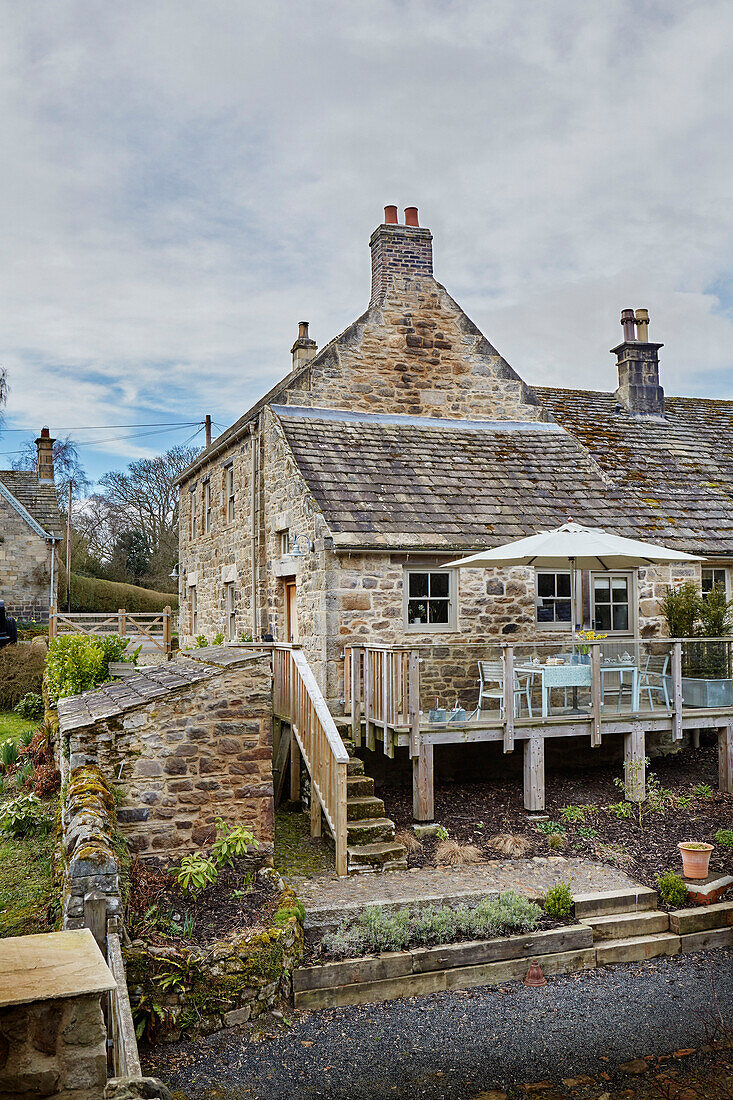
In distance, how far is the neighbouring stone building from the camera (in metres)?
12.2

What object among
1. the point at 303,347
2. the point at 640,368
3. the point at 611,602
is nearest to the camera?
the point at 611,602

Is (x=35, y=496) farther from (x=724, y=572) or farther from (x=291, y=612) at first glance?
(x=724, y=572)

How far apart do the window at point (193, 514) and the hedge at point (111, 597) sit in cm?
1454

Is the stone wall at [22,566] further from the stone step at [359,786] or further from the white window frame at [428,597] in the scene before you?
the stone step at [359,786]

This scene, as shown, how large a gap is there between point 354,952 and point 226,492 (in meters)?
12.9

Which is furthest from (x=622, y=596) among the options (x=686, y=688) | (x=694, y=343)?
(x=694, y=343)

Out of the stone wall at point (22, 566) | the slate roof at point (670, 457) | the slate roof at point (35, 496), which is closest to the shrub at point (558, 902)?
the slate roof at point (670, 457)

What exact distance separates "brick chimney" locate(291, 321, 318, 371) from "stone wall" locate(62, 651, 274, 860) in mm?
11755

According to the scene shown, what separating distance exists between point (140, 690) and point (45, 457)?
96.7 ft

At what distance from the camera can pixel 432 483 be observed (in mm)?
13523

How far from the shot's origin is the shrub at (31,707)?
18.0 metres

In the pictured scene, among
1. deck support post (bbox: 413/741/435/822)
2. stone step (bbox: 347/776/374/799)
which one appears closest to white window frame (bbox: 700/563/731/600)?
deck support post (bbox: 413/741/435/822)

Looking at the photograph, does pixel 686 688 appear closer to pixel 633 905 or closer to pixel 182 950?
pixel 633 905

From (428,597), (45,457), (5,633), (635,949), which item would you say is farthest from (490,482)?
(45,457)
